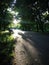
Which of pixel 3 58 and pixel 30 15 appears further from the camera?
pixel 30 15

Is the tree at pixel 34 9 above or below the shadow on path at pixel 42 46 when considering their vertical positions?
above

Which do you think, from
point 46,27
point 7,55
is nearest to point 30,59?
point 7,55

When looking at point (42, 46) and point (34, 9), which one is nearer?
point (42, 46)

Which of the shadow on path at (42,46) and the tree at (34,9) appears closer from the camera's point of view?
the shadow on path at (42,46)

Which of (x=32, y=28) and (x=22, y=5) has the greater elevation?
(x=22, y=5)

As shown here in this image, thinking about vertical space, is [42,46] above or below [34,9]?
below

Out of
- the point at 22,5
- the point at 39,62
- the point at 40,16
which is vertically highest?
the point at 22,5

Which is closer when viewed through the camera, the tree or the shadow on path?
the shadow on path

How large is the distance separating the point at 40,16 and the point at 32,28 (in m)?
8.80

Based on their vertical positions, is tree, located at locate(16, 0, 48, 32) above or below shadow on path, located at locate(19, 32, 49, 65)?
above

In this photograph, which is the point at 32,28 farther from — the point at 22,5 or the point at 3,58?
the point at 3,58

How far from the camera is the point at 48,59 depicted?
9.34 metres

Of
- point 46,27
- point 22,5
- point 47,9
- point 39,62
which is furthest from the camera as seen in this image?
point 46,27

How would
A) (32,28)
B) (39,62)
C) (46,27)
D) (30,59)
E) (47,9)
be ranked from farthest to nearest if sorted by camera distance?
(32,28)
(46,27)
(47,9)
(30,59)
(39,62)
